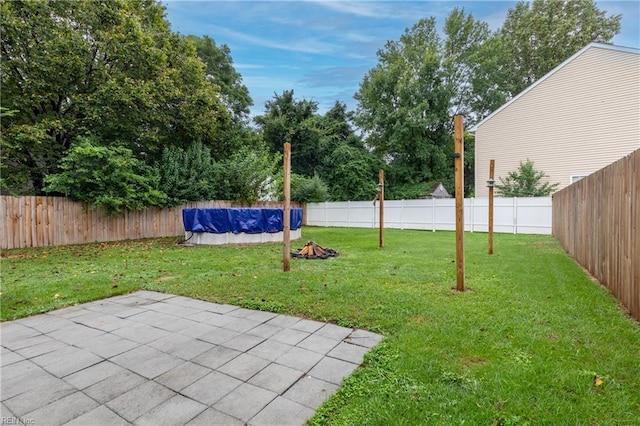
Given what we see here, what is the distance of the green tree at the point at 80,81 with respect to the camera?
29.3ft

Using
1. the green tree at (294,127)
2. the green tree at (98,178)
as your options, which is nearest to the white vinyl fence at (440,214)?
the green tree at (294,127)

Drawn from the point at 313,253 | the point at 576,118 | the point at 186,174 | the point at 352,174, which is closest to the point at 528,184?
the point at 576,118

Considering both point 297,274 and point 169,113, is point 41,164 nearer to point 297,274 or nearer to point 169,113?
point 169,113

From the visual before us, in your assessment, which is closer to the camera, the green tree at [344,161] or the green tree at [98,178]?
the green tree at [98,178]

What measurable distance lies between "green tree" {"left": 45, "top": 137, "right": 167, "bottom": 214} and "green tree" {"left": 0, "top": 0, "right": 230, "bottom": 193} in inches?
36.7

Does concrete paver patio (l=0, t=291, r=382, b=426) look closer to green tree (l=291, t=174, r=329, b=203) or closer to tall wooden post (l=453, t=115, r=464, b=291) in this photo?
tall wooden post (l=453, t=115, r=464, b=291)

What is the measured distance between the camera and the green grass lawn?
1.74 m

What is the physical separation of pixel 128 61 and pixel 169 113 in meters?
2.05

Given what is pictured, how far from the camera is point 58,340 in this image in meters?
2.74

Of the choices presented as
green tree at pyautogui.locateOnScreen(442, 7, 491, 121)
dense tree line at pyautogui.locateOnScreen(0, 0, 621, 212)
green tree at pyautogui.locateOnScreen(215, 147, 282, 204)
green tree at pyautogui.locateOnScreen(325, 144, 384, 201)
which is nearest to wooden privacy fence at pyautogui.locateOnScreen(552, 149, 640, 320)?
dense tree line at pyautogui.locateOnScreen(0, 0, 621, 212)

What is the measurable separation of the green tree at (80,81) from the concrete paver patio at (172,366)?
8242mm

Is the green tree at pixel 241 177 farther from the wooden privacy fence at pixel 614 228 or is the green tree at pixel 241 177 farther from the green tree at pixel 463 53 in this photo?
the green tree at pixel 463 53

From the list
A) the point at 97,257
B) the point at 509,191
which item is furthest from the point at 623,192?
the point at 509,191

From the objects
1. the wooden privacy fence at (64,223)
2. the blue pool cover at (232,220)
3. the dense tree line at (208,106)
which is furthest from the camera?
the blue pool cover at (232,220)
